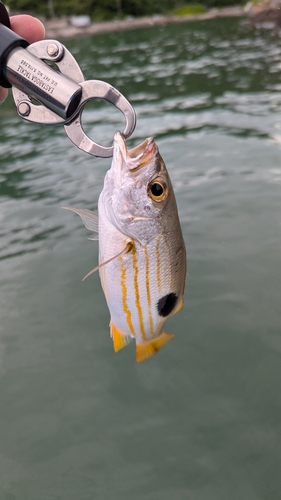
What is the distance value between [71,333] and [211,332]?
63.0 inches

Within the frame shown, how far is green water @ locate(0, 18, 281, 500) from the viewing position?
386 centimetres

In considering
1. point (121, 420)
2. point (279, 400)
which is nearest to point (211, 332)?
point (279, 400)

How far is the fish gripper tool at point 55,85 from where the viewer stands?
2441 millimetres

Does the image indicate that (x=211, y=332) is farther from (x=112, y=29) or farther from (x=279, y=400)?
(x=112, y=29)

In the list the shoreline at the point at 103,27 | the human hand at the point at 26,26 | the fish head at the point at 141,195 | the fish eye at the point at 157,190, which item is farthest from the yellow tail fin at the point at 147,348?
the shoreline at the point at 103,27

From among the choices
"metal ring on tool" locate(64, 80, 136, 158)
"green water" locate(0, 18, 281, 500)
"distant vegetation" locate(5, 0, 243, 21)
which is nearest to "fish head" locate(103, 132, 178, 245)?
"metal ring on tool" locate(64, 80, 136, 158)

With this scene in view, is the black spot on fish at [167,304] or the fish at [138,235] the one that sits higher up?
the fish at [138,235]

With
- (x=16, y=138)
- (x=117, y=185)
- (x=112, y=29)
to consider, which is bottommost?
(x=112, y=29)

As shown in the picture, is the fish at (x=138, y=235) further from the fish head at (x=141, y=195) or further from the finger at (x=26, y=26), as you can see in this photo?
the finger at (x=26, y=26)

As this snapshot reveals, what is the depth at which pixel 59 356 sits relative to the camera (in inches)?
199

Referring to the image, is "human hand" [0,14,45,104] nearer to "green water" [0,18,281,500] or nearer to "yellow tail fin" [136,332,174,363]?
"yellow tail fin" [136,332,174,363]

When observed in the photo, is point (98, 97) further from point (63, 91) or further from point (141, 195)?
point (141, 195)

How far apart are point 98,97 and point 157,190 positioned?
60cm

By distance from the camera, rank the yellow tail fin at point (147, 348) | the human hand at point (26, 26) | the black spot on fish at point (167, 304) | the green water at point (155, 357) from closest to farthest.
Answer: the black spot on fish at point (167, 304) → the yellow tail fin at point (147, 348) → the human hand at point (26, 26) → the green water at point (155, 357)
